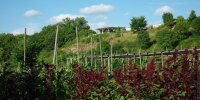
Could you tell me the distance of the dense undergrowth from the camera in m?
6.85

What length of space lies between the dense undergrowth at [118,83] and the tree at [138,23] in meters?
73.9

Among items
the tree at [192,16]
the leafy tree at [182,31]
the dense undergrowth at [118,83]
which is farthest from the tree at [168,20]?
the dense undergrowth at [118,83]

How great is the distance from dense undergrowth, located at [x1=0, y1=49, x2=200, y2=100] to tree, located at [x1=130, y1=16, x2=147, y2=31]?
7393 centimetres

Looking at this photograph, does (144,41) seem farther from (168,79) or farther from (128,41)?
(168,79)

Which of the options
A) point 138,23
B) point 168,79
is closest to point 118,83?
point 168,79

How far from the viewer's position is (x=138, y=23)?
274 ft

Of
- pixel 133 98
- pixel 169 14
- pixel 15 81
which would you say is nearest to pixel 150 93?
pixel 133 98

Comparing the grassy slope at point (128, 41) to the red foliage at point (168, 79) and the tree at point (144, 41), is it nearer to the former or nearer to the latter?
the tree at point (144, 41)

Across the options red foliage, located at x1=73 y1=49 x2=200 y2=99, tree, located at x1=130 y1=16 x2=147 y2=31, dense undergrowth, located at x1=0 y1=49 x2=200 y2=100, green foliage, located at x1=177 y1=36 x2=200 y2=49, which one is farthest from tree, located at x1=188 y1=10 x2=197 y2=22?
red foliage, located at x1=73 y1=49 x2=200 y2=99

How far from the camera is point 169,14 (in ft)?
250

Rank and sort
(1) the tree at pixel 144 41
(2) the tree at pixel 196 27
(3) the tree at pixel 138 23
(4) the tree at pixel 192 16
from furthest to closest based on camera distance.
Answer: (3) the tree at pixel 138 23 < (4) the tree at pixel 192 16 < (1) the tree at pixel 144 41 < (2) the tree at pixel 196 27

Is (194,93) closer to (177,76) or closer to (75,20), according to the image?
(177,76)

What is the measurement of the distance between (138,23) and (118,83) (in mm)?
76474

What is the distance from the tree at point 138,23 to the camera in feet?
274
